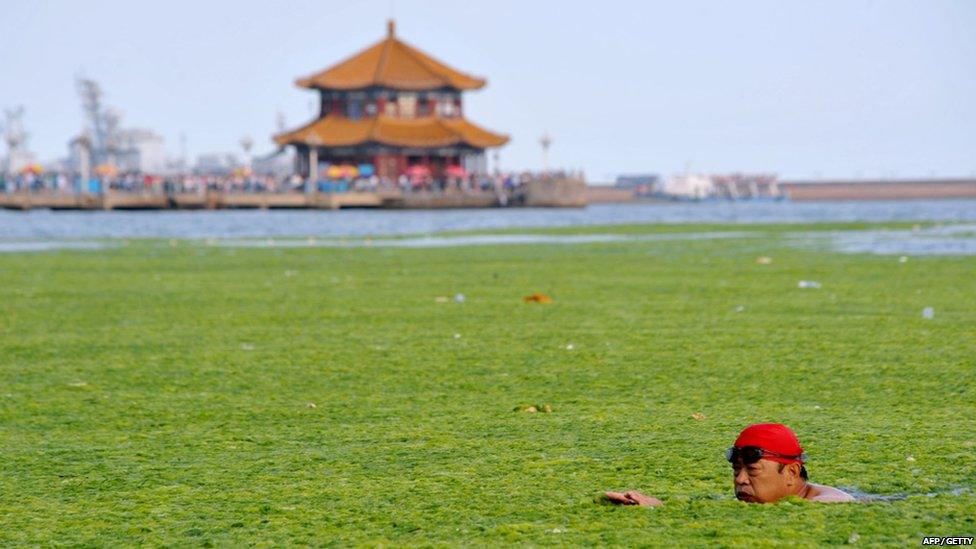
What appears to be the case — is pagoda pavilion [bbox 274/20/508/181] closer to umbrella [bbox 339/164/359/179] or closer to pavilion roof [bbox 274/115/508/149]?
pavilion roof [bbox 274/115/508/149]

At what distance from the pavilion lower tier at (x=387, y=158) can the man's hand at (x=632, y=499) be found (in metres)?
94.1

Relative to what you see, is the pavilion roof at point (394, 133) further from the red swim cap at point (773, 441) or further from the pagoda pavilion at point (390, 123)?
the red swim cap at point (773, 441)

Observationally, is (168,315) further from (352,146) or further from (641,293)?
(352,146)

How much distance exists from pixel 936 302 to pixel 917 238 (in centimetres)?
1839

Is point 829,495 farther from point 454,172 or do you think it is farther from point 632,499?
point 454,172

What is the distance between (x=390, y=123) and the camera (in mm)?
100125

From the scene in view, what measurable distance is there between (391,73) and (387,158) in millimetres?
5651

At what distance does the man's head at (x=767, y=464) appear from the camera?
516 centimetres

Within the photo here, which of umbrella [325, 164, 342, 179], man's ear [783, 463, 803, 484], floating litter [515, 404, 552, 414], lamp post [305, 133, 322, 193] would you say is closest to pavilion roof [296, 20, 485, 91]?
lamp post [305, 133, 322, 193]

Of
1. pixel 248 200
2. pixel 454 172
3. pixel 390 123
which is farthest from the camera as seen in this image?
pixel 454 172

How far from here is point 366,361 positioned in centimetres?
1002

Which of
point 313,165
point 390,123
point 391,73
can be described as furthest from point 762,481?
point 391,73

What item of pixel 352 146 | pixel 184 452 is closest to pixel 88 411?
pixel 184 452

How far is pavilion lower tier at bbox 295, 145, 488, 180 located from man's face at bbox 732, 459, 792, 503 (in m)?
94.3
